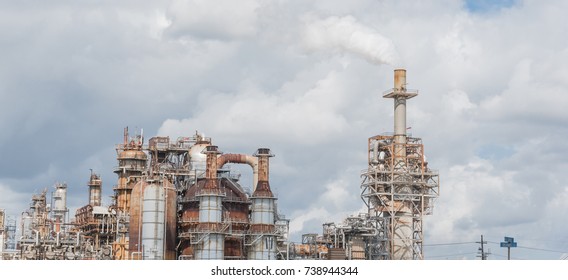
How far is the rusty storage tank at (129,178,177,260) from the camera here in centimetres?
9094

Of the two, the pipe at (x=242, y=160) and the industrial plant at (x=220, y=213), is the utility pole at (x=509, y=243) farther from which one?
the pipe at (x=242, y=160)

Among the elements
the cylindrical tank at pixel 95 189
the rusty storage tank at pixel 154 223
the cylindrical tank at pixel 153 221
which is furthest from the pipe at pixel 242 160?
the cylindrical tank at pixel 95 189

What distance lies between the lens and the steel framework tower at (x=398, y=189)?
332 ft

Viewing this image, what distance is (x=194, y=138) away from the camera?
104938mm

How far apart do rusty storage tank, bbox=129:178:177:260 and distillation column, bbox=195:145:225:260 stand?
11.0 ft

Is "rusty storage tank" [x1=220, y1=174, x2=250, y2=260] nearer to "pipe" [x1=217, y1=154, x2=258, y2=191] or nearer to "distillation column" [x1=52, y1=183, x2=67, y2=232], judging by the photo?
"pipe" [x1=217, y1=154, x2=258, y2=191]

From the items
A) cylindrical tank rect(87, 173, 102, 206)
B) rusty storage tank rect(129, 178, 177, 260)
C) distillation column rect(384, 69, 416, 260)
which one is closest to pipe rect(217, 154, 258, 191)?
rusty storage tank rect(129, 178, 177, 260)

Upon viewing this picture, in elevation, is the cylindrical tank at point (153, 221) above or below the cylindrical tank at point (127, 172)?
below

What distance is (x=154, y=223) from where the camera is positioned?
9131 cm

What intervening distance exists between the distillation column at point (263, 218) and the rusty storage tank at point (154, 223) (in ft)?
26.2
